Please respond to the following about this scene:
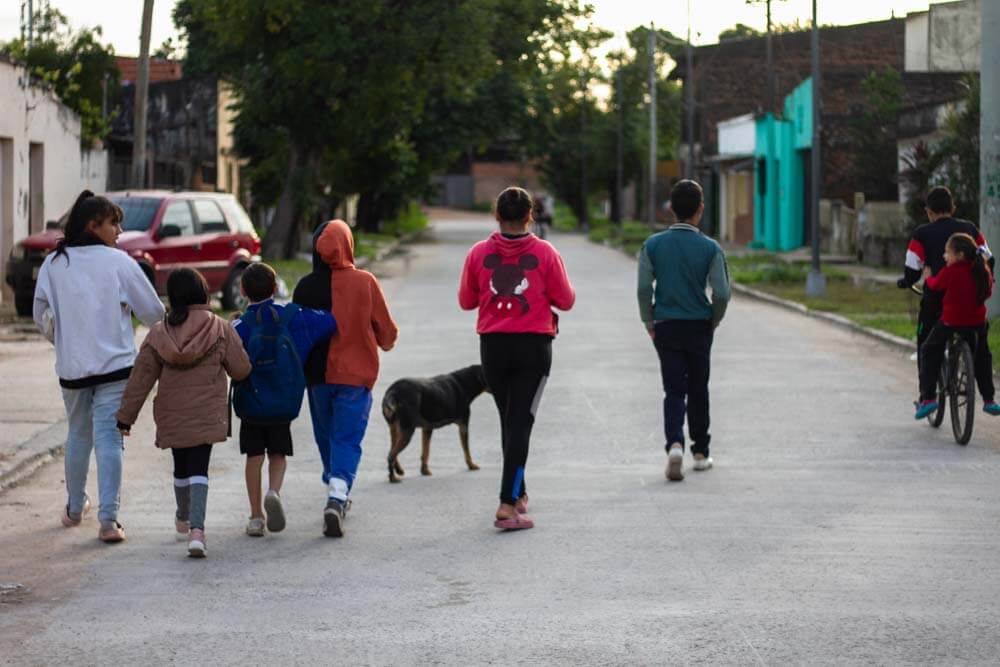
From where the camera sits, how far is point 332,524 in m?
8.87

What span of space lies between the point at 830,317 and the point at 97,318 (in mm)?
17579

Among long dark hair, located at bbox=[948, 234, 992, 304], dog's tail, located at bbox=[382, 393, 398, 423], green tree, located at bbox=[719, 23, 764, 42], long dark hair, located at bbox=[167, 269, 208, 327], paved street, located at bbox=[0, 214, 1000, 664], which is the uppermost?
green tree, located at bbox=[719, 23, 764, 42]

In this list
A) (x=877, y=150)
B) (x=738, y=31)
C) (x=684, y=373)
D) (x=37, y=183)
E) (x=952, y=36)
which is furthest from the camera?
(x=738, y=31)

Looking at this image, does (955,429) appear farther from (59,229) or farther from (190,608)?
(59,229)

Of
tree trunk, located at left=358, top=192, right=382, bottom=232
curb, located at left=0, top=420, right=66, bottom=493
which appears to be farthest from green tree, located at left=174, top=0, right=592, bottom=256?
curb, located at left=0, top=420, right=66, bottom=493

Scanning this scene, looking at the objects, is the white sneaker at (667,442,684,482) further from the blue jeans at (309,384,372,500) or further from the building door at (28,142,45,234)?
the building door at (28,142,45,234)

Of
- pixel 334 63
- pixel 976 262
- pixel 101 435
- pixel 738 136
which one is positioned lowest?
pixel 101 435

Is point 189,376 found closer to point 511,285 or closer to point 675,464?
point 511,285

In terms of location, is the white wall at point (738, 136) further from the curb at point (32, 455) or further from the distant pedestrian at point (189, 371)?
the distant pedestrian at point (189, 371)

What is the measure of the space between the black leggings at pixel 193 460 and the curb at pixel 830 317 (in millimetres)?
12523

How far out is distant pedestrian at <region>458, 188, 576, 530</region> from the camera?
29.9 feet

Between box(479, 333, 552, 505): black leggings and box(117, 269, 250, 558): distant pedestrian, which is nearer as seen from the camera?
box(117, 269, 250, 558): distant pedestrian

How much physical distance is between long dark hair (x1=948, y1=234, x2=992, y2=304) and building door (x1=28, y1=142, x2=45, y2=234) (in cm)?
1975

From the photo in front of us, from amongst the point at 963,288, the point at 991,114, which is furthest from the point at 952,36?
the point at 963,288
